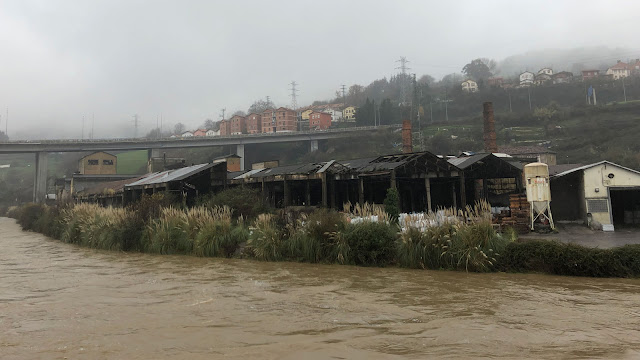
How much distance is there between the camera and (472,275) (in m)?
8.97

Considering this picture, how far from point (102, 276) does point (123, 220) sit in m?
6.53

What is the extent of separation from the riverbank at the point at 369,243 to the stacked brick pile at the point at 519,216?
5.57 metres

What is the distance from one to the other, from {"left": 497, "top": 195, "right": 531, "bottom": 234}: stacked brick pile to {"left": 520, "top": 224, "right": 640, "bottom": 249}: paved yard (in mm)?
621

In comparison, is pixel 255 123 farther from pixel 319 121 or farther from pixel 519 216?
pixel 519 216

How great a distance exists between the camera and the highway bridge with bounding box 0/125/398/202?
2694 inches

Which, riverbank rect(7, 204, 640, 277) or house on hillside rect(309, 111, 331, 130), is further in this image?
house on hillside rect(309, 111, 331, 130)

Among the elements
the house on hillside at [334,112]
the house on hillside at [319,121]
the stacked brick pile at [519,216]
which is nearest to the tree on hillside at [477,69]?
the house on hillside at [334,112]

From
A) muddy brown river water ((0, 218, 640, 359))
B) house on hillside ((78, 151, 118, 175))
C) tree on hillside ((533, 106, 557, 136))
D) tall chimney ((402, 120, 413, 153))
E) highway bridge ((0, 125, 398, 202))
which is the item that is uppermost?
tree on hillside ((533, 106, 557, 136))

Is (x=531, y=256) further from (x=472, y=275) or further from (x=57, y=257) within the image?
(x=57, y=257)

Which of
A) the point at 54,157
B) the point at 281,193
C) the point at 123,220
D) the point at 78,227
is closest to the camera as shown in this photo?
the point at 123,220

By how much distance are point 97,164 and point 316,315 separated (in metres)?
75.3

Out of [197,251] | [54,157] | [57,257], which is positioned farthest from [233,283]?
[54,157]

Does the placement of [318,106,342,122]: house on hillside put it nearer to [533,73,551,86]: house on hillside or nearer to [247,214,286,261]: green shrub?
[533,73,551,86]: house on hillside

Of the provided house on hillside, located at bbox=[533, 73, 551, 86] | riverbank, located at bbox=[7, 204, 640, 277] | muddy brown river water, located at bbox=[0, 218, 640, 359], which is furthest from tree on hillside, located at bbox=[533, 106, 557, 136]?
muddy brown river water, located at bbox=[0, 218, 640, 359]
